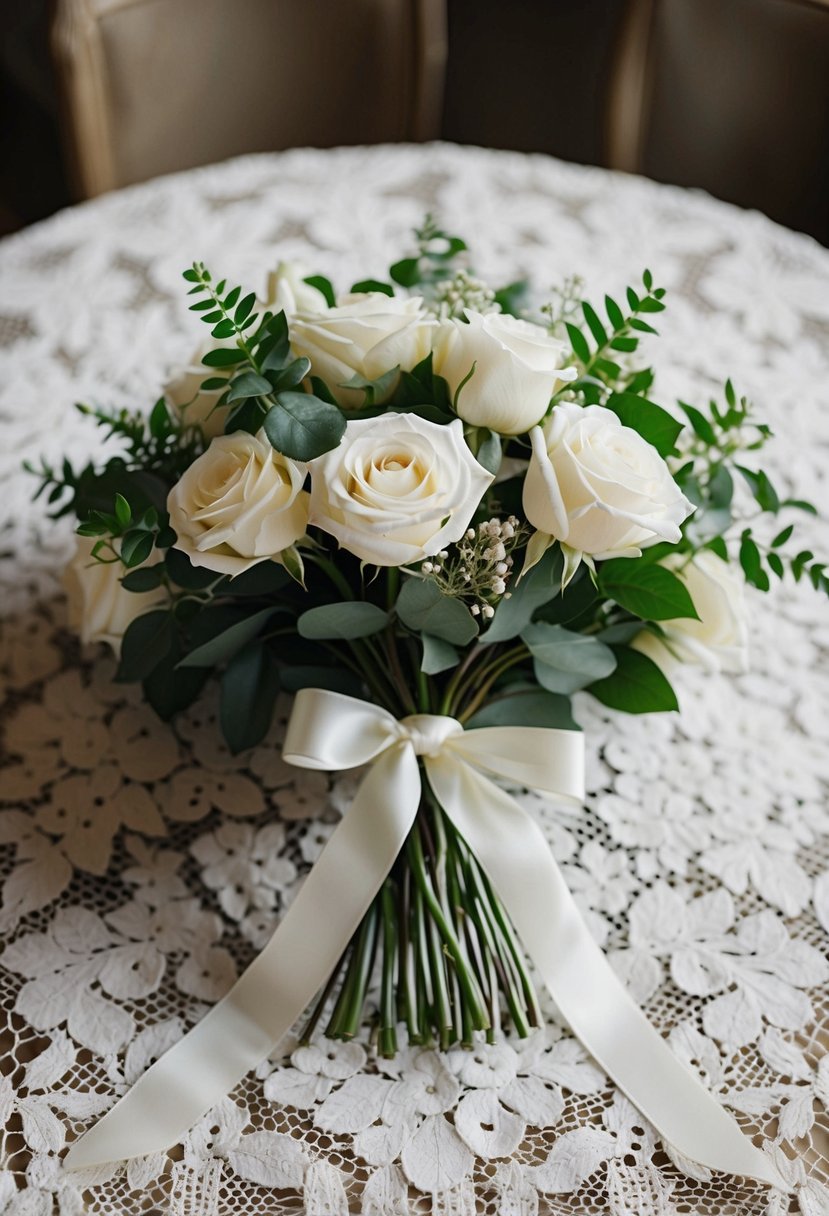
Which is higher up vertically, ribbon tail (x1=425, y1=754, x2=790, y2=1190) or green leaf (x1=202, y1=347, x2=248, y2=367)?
green leaf (x1=202, y1=347, x2=248, y2=367)

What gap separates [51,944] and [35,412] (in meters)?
0.62

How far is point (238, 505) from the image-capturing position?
2.41ft

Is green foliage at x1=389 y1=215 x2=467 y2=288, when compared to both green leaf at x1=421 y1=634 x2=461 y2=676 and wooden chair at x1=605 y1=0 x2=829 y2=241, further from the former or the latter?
wooden chair at x1=605 y1=0 x2=829 y2=241

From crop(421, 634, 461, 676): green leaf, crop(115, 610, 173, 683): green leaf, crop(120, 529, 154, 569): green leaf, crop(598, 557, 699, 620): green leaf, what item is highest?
crop(120, 529, 154, 569): green leaf

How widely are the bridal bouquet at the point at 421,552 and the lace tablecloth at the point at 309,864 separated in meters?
0.07

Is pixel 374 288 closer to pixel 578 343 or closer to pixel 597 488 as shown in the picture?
pixel 578 343

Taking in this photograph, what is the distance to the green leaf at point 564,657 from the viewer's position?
0.87 metres

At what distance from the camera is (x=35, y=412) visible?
1249 millimetres

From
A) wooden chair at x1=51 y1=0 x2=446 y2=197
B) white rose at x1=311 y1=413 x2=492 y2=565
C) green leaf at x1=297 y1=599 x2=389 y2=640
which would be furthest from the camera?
wooden chair at x1=51 y1=0 x2=446 y2=197

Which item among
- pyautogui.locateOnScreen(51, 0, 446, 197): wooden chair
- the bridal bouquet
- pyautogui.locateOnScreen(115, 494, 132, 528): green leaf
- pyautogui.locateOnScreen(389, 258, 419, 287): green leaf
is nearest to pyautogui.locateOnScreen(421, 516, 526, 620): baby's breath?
the bridal bouquet

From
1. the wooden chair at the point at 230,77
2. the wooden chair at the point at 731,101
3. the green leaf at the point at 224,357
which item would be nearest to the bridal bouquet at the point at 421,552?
the green leaf at the point at 224,357

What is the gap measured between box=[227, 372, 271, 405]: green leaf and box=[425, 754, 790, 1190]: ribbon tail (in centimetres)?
32

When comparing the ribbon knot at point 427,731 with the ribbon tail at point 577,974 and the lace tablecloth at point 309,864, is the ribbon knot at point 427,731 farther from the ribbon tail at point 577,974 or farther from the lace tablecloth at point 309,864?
the lace tablecloth at point 309,864

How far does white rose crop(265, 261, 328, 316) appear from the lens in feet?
2.94
